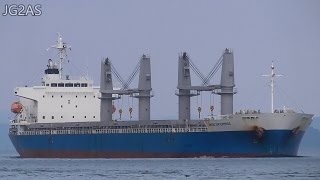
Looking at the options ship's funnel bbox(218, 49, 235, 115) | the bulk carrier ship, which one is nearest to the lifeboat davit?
the bulk carrier ship

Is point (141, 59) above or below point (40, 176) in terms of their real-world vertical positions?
above

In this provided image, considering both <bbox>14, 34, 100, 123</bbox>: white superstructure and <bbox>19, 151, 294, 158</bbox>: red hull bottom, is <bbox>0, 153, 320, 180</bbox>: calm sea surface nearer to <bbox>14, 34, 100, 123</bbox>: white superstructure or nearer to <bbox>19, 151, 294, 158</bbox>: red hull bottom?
<bbox>19, 151, 294, 158</bbox>: red hull bottom

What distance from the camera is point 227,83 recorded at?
93.8 metres

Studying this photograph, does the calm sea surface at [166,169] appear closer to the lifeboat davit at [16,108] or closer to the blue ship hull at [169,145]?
the blue ship hull at [169,145]

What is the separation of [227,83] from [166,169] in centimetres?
1620

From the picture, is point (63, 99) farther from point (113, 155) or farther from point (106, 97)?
point (113, 155)

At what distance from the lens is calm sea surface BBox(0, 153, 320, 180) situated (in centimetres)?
7306

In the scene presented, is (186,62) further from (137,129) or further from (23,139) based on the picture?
(23,139)

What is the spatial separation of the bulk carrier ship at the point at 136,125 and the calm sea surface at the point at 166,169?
4.27ft

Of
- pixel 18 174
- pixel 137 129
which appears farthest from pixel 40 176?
pixel 137 129

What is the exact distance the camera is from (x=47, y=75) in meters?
107

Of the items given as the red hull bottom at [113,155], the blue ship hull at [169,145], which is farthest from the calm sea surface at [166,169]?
the blue ship hull at [169,145]

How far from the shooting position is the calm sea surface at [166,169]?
73062mm

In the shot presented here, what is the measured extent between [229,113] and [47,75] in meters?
21.0
